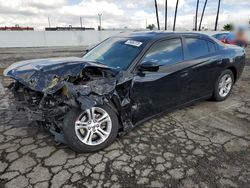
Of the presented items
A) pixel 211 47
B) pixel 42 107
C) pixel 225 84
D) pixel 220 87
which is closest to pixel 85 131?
pixel 42 107

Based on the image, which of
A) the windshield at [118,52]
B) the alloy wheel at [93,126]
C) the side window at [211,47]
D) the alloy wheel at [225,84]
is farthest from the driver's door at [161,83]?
the alloy wheel at [225,84]

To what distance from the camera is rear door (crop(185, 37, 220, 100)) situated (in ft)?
13.2

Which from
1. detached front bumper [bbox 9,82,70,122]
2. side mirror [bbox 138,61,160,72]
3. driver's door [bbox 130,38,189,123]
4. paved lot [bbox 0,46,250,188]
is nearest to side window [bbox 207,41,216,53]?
driver's door [bbox 130,38,189,123]

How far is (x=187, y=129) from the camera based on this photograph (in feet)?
12.0

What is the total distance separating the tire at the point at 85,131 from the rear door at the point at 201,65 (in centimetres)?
176

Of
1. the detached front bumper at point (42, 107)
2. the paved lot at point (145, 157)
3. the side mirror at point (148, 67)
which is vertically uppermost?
the side mirror at point (148, 67)

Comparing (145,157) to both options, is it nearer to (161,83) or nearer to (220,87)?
(161,83)

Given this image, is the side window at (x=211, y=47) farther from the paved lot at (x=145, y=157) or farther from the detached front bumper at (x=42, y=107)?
the detached front bumper at (x=42, y=107)

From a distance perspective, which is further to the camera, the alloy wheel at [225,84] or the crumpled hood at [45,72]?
the alloy wheel at [225,84]

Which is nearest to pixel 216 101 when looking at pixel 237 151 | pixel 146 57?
pixel 237 151

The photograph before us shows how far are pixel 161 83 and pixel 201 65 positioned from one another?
1.09 metres

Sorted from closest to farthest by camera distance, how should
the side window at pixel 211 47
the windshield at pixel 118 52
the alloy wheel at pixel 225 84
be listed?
the windshield at pixel 118 52
the side window at pixel 211 47
the alloy wheel at pixel 225 84

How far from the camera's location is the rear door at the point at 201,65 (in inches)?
158

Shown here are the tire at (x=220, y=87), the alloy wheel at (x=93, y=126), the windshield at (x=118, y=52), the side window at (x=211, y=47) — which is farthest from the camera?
the tire at (x=220, y=87)
